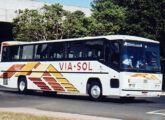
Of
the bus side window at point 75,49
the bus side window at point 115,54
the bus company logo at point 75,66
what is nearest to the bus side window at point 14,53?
the bus company logo at point 75,66

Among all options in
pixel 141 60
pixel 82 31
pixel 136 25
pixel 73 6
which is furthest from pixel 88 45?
pixel 73 6

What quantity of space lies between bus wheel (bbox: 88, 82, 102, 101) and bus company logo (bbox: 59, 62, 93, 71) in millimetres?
805

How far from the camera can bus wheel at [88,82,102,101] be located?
19.8 m

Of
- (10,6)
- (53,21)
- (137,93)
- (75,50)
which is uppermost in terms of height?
(10,6)

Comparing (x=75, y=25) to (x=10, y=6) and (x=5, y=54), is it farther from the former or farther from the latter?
(x=5, y=54)

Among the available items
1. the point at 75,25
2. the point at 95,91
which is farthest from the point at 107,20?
the point at 95,91

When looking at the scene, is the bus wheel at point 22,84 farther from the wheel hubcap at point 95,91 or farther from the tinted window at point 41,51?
the wheel hubcap at point 95,91

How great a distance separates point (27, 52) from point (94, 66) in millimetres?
6313

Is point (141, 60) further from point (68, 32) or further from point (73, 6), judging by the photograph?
point (73, 6)

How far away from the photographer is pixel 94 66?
65.4 feet

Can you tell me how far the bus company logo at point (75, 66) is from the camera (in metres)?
20.4

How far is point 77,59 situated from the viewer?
2106 centimetres

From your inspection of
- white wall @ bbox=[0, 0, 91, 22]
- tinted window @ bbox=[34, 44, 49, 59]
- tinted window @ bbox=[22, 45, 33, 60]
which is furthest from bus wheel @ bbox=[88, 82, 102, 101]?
white wall @ bbox=[0, 0, 91, 22]

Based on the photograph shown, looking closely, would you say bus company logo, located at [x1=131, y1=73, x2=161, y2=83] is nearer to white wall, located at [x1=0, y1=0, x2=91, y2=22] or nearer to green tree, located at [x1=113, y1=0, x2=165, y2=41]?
green tree, located at [x1=113, y1=0, x2=165, y2=41]
